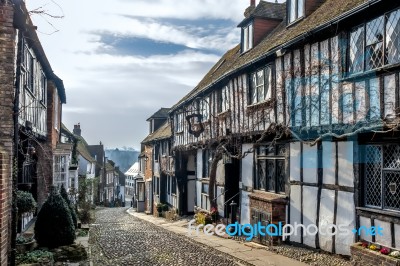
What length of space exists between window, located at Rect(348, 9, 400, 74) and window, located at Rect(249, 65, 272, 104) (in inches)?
139

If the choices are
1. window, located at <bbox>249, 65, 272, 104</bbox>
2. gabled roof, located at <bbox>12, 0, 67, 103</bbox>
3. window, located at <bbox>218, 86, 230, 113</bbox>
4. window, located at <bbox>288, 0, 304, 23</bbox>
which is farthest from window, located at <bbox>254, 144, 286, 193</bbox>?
gabled roof, located at <bbox>12, 0, 67, 103</bbox>

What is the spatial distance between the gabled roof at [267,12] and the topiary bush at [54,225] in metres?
10.7

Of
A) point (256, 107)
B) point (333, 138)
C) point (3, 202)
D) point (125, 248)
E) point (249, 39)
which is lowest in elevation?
point (125, 248)

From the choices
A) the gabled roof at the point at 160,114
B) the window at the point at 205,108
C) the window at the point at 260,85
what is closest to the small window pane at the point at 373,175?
the window at the point at 260,85

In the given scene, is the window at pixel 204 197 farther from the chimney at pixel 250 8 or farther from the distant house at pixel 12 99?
the chimney at pixel 250 8

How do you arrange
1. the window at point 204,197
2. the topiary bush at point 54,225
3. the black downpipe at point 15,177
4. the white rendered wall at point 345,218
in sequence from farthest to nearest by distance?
1. the window at point 204,197
2. the topiary bush at point 54,225
3. the white rendered wall at point 345,218
4. the black downpipe at point 15,177

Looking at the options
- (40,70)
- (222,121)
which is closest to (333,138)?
(222,121)

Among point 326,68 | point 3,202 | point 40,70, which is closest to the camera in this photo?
point 3,202

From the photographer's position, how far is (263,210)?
11.9 m

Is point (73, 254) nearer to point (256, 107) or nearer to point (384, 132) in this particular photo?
point (256, 107)

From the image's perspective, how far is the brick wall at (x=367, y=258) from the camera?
7.05 meters

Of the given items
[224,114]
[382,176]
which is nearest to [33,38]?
[224,114]

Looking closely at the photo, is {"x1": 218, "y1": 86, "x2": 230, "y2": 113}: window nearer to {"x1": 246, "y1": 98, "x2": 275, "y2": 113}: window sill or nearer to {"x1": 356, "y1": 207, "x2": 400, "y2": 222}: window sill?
{"x1": 246, "y1": 98, "x2": 275, "y2": 113}: window sill

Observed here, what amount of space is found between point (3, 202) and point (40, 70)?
9724mm
